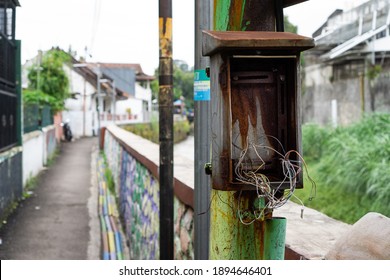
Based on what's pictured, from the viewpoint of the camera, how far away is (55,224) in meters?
8.44

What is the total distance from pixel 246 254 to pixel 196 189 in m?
1.18

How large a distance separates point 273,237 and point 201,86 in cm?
119

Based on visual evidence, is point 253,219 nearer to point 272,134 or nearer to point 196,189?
point 272,134

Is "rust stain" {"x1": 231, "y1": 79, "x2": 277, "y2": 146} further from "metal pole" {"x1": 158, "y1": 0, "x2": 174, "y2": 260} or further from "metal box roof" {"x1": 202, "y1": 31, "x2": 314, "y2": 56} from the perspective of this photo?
"metal pole" {"x1": 158, "y1": 0, "x2": 174, "y2": 260}

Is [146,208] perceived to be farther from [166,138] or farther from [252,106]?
[252,106]

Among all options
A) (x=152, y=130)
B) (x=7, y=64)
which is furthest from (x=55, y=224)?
(x=152, y=130)

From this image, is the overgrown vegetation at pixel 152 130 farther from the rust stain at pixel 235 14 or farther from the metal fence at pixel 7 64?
the rust stain at pixel 235 14

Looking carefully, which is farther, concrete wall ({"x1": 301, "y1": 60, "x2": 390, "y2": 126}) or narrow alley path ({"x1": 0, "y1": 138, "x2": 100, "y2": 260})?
concrete wall ({"x1": 301, "y1": 60, "x2": 390, "y2": 126})

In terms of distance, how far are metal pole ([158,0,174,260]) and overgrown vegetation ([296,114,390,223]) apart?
284 centimetres

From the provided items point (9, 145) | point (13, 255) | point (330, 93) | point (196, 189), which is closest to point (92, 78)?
point (330, 93)

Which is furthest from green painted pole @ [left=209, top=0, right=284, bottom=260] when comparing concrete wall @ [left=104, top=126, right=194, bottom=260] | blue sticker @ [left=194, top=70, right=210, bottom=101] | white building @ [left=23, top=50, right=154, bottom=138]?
white building @ [left=23, top=50, right=154, bottom=138]

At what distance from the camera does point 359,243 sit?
6.78 feet

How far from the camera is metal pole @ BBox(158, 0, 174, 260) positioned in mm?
3734

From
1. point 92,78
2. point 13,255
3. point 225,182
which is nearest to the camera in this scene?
point 225,182
